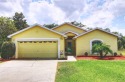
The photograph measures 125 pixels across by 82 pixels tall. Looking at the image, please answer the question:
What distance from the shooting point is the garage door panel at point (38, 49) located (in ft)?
82.1

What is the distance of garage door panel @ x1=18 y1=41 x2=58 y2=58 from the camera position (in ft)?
82.1

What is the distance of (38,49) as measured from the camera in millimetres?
25141

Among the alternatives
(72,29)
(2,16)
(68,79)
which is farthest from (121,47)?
(68,79)

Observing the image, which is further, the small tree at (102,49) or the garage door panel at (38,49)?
the garage door panel at (38,49)

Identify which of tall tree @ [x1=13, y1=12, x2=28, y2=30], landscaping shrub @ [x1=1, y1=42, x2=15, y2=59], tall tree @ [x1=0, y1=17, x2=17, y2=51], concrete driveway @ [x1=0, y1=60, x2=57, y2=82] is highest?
tall tree @ [x1=13, y1=12, x2=28, y2=30]

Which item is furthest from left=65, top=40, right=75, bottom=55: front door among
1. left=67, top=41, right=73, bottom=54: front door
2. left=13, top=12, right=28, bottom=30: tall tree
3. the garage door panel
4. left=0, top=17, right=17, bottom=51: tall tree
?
left=13, top=12, right=28, bottom=30: tall tree

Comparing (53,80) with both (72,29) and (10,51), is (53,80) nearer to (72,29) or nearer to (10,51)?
(10,51)

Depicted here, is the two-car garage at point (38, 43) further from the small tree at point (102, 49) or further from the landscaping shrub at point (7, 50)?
the small tree at point (102, 49)

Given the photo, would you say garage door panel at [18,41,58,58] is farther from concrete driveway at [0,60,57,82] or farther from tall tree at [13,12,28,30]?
tall tree at [13,12,28,30]

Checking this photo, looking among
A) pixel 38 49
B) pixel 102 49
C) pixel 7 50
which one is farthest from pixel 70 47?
pixel 7 50

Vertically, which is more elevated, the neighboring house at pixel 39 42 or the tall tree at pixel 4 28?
the tall tree at pixel 4 28

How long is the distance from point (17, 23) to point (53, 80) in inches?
2203

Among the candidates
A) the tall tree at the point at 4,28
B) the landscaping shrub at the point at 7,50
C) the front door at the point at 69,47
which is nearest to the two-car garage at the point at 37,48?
the landscaping shrub at the point at 7,50

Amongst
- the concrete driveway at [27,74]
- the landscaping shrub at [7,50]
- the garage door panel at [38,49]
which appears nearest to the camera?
the concrete driveway at [27,74]
